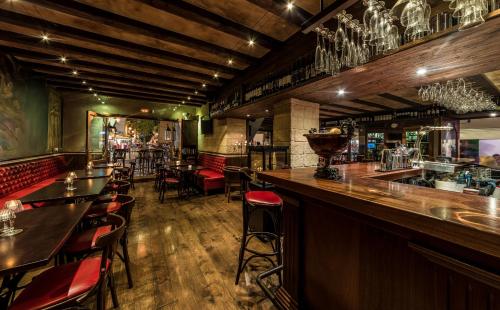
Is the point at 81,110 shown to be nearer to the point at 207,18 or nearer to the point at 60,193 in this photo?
the point at 60,193

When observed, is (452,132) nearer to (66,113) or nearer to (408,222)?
(408,222)

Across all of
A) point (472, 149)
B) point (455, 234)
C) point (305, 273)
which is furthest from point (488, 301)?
point (472, 149)

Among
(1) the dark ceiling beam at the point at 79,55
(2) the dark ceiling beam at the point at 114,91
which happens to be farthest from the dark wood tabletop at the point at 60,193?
(2) the dark ceiling beam at the point at 114,91

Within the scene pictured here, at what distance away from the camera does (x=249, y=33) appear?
2957 millimetres

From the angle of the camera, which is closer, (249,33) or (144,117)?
(249,33)

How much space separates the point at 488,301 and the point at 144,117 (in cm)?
900

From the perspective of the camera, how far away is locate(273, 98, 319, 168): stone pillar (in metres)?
3.68

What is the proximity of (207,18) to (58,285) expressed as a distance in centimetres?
295

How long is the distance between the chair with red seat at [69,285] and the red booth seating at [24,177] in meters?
2.72

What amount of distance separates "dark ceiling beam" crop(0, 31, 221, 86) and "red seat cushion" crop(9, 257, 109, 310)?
150 inches

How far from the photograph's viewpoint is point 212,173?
6.29 meters

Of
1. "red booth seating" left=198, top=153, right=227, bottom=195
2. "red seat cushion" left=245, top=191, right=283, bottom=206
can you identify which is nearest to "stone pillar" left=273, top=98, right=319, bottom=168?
"red seat cushion" left=245, top=191, right=283, bottom=206

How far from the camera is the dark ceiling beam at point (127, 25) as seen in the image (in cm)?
238

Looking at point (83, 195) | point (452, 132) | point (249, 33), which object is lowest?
point (83, 195)
